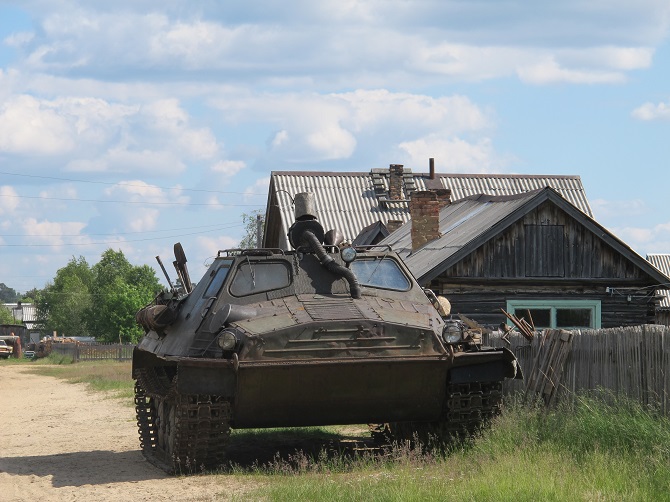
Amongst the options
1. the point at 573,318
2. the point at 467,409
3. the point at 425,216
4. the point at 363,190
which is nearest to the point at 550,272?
the point at 573,318

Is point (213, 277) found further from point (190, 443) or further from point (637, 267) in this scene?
point (637, 267)

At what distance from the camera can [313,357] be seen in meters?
10.8

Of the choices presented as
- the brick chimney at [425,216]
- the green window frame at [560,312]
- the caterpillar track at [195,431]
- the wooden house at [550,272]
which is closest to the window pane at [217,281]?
the caterpillar track at [195,431]

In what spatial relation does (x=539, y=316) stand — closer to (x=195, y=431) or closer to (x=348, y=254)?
(x=348, y=254)

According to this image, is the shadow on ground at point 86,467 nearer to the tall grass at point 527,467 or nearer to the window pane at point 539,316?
the tall grass at point 527,467

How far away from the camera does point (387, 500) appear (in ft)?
27.6

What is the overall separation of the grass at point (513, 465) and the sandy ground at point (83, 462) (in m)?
0.48

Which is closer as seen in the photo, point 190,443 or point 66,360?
point 190,443

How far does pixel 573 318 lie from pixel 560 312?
0.34 meters

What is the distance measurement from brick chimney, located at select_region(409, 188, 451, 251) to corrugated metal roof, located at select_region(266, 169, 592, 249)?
1060 cm

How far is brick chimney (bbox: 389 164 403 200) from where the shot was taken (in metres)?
39.2

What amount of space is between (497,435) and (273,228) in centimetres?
2939

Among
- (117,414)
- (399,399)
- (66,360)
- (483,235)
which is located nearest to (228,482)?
(399,399)

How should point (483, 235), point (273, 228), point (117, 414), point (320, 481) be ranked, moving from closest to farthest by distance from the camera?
1. point (320, 481)
2. point (117, 414)
3. point (483, 235)
4. point (273, 228)
